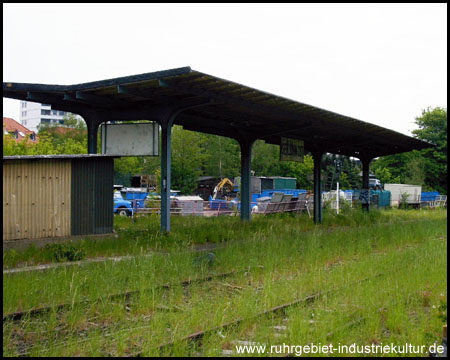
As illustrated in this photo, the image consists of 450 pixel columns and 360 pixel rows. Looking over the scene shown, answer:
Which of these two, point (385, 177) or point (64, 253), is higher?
point (385, 177)

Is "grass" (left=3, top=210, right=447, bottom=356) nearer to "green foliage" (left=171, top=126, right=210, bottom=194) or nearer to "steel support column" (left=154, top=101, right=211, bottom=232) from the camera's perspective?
"steel support column" (left=154, top=101, right=211, bottom=232)

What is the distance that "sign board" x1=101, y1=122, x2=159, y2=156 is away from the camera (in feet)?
53.6

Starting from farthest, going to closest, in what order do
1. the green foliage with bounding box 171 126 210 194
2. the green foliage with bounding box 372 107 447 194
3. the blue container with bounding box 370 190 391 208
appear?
the green foliage with bounding box 372 107 447 194 < the green foliage with bounding box 171 126 210 194 < the blue container with bounding box 370 190 391 208

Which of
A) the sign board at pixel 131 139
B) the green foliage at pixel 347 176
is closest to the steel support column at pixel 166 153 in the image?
the sign board at pixel 131 139

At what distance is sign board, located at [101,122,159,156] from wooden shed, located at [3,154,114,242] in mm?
2203

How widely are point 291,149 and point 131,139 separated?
8.97m

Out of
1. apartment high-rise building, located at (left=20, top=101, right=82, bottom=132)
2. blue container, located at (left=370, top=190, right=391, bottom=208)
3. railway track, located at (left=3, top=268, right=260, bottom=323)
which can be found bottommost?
railway track, located at (left=3, top=268, right=260, bottom=323)

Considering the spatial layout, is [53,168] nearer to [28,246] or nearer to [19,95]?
[28,246]

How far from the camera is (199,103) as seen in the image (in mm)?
15570

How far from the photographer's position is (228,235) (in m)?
16.5

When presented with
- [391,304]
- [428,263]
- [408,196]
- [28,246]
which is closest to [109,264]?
[28,246]

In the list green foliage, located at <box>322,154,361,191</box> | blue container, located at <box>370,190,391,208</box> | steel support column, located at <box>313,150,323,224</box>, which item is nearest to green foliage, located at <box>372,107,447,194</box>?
green foliage, located at <box>322,154,361,191</box>

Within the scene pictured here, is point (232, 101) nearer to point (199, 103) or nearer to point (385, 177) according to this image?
point (199, 103)

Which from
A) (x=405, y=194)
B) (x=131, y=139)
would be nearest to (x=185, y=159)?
(x=405, y=194)
